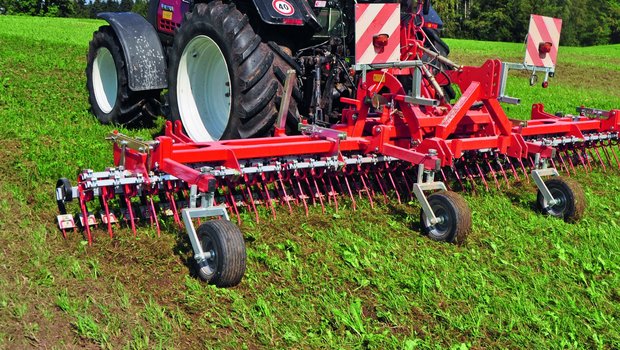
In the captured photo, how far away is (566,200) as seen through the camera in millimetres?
4406

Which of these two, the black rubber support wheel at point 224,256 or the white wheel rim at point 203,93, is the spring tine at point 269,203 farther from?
the white wheel rim at point 203,93

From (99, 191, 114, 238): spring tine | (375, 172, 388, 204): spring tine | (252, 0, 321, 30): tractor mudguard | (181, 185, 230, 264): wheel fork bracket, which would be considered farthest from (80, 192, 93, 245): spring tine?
(375, 172, 388, 204): spring tine

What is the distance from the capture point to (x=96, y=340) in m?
2.64

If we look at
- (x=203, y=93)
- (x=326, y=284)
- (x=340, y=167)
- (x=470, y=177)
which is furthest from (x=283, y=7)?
(x=326, y=284)

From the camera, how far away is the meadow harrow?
3.62 metres

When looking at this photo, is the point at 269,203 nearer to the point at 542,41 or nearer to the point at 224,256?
the point at 224,256

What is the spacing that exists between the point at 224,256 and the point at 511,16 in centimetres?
5355

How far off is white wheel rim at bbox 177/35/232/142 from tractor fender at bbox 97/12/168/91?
64 cm

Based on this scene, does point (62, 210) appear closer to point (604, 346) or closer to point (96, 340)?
point (96, 340)

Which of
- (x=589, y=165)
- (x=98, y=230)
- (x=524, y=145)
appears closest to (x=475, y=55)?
(x=589, y=165)

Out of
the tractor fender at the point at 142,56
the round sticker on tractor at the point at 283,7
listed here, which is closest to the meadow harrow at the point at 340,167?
the round sticker on tractor at the point at 283,7

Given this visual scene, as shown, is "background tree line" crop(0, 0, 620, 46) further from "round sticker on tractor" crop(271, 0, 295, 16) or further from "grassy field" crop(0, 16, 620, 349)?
"grassy field" crop(0, 16, 620, 349)

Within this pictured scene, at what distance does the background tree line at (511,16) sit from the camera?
51656 mm

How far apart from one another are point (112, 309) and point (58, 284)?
0.40 meters
